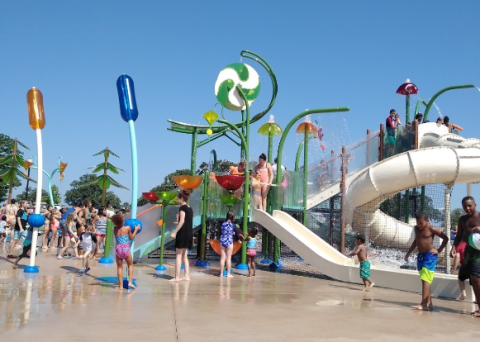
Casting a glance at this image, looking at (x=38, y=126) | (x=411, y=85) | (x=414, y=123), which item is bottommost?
(x=38, y=126)

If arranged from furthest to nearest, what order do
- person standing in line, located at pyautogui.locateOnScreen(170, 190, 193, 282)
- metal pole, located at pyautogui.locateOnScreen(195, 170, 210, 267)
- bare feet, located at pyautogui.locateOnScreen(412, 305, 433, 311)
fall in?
metal pole, located at pyautogui.locateOnScreen(195, 170, 210, 267) → person standing in line, located at pyautogui.locateOnScreen(170, 190, 193, 282) → bare feet, located at pyautogui.locateOnScreen(412, 305, 433, 311)

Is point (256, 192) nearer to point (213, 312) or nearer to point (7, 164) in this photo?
point (213, 312)

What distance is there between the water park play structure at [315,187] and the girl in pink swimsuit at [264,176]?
0.29m

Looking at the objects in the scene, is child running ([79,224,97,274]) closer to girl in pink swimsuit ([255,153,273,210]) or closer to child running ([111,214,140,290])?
child running ([111,214,140,290])

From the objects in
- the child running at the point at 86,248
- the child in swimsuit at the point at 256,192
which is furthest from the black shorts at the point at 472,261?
the child running at the point at 86,248

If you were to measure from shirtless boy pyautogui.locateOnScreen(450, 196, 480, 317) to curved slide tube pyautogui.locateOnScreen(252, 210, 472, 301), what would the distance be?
42.2 inches

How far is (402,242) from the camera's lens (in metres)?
13.5

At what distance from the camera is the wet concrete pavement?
489cm

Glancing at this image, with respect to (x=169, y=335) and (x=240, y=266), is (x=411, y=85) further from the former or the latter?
(x=169, y=335)

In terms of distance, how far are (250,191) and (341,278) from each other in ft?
12.2

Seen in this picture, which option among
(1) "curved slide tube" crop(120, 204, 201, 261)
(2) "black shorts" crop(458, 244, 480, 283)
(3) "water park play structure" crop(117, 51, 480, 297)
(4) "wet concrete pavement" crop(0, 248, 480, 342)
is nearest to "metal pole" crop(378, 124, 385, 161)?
(3) "water park play structure" crop(117, 51, 480, 297)

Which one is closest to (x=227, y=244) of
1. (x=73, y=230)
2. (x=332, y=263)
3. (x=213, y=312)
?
(x=332, y=263)

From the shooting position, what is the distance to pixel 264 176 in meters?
12.9

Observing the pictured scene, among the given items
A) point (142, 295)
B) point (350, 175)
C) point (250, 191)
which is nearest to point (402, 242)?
point (350, 175)
